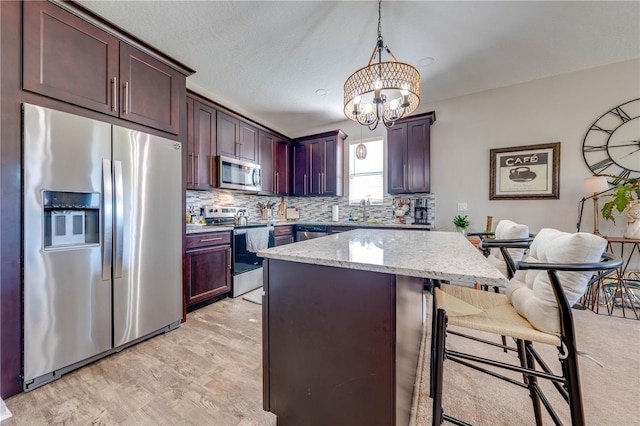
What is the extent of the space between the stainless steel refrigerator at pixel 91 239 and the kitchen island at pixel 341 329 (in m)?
1.43

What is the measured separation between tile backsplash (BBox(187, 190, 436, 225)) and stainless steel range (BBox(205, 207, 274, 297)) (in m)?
0.20

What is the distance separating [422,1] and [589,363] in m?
2.95

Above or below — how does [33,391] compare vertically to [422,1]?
below

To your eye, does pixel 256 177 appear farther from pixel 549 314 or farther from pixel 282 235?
pixel 549 314

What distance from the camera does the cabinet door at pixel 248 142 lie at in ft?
11.7

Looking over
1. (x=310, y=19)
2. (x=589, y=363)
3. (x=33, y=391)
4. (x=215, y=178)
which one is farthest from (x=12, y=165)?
(x=589, y=363)

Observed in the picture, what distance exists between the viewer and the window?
4246 millimetres

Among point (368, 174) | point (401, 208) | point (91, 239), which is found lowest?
point (91, 239)

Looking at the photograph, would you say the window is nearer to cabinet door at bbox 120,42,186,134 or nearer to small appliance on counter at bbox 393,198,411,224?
small appliance on counter at bbox 393,198,411,224

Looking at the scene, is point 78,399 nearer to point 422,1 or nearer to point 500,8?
point 422,1

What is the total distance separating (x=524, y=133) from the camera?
3244mm

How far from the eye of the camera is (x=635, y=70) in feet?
8.97

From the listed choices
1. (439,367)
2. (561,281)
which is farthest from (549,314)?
(439,367)

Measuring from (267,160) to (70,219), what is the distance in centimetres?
271
